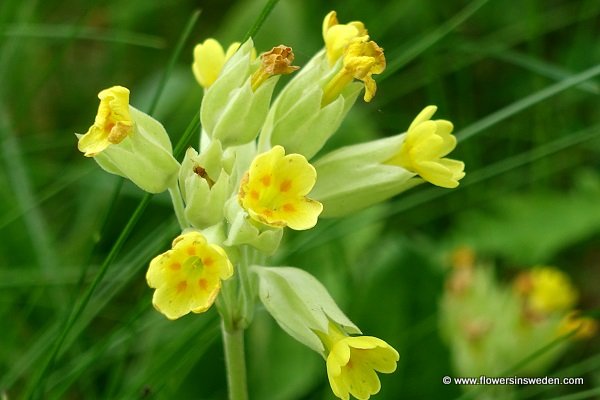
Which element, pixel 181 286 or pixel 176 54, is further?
pixel 176 54

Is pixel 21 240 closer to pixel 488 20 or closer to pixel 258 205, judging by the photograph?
pixel 258 205

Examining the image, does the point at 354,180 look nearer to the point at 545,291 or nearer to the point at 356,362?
the point at 356,362

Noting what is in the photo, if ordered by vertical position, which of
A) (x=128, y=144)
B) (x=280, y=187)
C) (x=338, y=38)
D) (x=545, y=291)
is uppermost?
(x=545, y=291)

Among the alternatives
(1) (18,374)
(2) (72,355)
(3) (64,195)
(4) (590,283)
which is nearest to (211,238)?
(1) (18,374)

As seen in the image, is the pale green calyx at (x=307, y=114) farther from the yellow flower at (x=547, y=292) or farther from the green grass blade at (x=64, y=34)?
the yellow flower at (x=547, y=292)

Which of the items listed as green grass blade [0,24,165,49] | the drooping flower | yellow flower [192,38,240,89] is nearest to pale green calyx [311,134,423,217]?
yellow flower [192,38,240,89]

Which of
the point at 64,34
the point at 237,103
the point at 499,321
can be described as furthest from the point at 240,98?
the point at 499,321

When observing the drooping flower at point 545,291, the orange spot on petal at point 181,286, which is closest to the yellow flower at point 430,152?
the orange spot on petal at point 181,286
